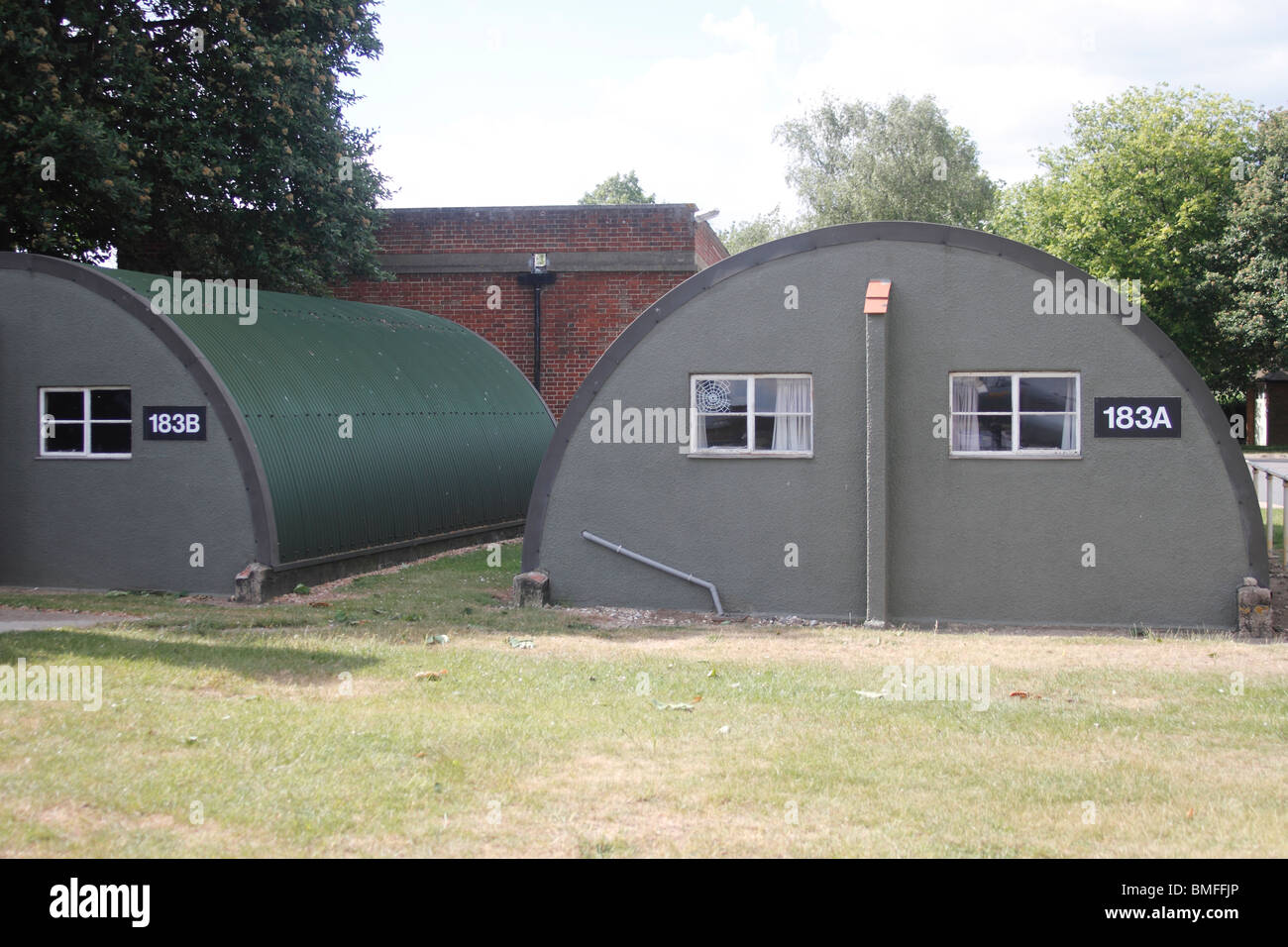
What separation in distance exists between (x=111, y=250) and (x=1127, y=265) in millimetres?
44194

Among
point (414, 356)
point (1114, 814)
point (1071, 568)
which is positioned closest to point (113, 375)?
point (414, 356)

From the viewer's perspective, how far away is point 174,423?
15.3m

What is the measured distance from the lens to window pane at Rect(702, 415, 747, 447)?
14367 mm

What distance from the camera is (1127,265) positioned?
54.6 metres

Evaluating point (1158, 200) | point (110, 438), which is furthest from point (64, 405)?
point (1158, 200)

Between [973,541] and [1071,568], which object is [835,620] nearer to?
[973,541]

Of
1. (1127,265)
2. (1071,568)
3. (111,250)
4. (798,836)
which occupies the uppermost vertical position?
(1127,265)

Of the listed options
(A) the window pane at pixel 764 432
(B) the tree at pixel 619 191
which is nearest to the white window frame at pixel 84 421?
(A) the window pane at pixel 764 432

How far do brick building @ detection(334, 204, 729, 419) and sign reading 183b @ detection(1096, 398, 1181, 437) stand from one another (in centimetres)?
1313

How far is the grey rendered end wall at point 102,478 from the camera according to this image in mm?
15258

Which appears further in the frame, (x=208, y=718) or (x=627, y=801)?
(x=208, y=718)

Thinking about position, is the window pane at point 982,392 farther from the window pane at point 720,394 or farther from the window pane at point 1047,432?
the window pane at point 720,394

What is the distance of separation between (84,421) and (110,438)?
0.40 meters

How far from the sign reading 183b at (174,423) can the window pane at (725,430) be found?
6137 millimetres
